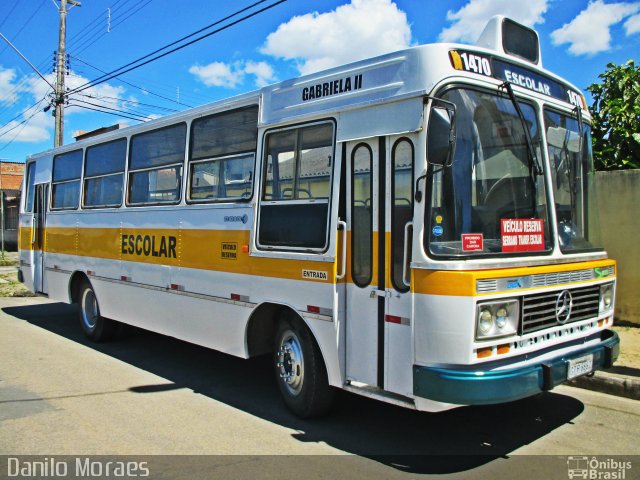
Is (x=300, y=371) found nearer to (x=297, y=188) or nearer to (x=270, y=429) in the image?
(x=270, y=429)

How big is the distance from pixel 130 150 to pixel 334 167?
13.6ft

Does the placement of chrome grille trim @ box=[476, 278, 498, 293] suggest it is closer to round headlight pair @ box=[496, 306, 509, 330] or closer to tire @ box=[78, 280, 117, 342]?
round headlight pair @ box=[496, 306, 509, 330]

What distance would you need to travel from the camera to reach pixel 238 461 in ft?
14.4

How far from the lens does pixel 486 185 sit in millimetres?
4266

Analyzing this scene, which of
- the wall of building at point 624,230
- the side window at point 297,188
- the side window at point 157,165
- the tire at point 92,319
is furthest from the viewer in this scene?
the tire at point 92,319

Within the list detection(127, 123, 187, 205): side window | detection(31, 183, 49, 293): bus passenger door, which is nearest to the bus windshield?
detection(127, 123, 187, 205): side window

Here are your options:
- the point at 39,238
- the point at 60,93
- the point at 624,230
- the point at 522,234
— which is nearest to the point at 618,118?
the point at 624,230

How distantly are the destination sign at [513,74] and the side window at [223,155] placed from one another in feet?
7.38

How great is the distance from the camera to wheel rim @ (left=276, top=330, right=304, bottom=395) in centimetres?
520

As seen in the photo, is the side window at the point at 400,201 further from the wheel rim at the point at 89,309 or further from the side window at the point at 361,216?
the wheel rim at the point at 89,309

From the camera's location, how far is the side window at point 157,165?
683 cm

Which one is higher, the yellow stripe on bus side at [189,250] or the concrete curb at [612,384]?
the yellow stripe on bus side at [189,250]

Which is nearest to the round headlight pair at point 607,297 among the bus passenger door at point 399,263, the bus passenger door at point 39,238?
the bus passenger door at point 399,263

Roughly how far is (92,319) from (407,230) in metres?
6.56
